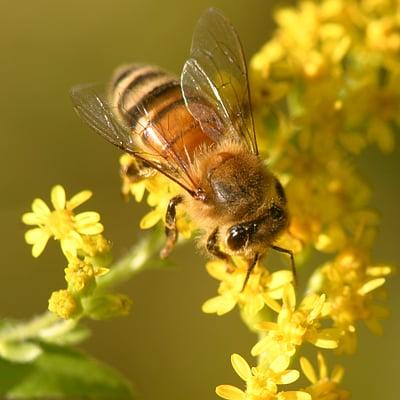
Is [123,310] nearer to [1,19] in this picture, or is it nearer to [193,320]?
[193,320]

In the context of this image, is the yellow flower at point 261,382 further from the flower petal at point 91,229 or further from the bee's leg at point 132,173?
the bee's leg at point 132,173

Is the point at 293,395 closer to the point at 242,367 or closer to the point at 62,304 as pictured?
the point at 242,367

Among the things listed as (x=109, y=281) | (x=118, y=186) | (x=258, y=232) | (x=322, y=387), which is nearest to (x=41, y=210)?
(x=109, y=281)

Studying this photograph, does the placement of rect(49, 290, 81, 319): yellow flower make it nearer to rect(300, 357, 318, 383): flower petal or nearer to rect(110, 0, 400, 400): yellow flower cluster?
rect(110, 0, 400, 400): yellow flower cluster

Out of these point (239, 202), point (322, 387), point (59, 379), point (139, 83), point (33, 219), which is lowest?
point (322, 387)

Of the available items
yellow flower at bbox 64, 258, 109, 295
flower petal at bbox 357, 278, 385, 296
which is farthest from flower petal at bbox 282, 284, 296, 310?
yellow flower at bbox 64, 258, 109, 295

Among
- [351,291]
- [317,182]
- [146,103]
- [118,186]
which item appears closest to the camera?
[146,103]
